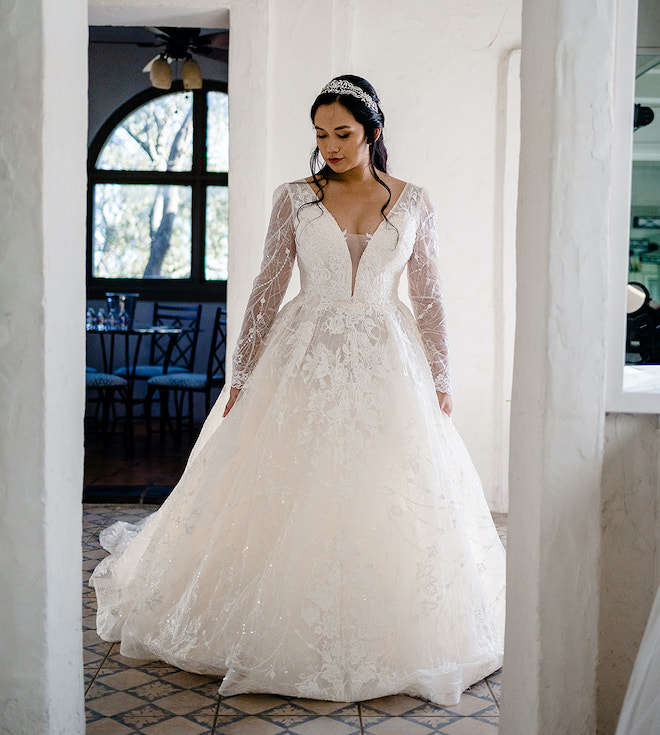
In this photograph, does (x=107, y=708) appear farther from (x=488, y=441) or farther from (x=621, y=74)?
(x=488, y=441)

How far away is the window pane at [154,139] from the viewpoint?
8.72 m

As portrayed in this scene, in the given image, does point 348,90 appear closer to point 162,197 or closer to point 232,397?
point 232,397

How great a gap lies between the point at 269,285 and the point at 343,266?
26 cm

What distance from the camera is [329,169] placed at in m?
2.84

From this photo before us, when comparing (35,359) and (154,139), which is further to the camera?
(154,139)

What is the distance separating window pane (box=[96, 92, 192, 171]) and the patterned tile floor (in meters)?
6.83

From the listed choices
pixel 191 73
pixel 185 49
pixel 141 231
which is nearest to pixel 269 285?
pixel 185 49

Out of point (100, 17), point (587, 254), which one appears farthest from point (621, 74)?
point (100, 17)

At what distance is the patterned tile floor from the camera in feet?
7.52

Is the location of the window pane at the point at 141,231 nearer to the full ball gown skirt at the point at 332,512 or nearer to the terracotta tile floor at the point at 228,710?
the full ball gown skirt at the point at 332,512

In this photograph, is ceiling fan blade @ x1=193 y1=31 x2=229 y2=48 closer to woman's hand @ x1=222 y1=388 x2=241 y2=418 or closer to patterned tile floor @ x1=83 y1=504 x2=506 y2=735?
woman's hand @ x1=222 y1=388 x2=241 y2=418

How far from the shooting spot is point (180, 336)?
8.14m

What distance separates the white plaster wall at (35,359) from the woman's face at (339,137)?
0.97 metres

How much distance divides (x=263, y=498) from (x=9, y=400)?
0.93 m
